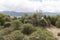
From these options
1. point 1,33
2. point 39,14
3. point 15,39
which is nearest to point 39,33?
point 15,39

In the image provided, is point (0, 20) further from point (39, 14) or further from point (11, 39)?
point (11, 39)

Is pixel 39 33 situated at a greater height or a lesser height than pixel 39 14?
greater

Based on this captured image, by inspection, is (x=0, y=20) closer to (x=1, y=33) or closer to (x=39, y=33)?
(x=1, y=33)

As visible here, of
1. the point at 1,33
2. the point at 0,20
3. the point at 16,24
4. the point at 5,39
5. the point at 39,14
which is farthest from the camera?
the point at 39,14

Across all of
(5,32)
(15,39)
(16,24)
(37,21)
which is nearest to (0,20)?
(37,21)

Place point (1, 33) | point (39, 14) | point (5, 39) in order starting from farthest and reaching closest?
point (39, 14) → point (1, 33) → point (5, 39)

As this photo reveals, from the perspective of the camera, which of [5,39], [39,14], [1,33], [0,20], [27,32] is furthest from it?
[39,14]

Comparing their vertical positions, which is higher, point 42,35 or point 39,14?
point 42,35

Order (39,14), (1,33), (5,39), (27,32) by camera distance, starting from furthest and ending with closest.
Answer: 1. (39,14)
2. (27,32)
3. (1,33)
4. (5,39)

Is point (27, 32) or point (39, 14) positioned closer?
point (27, 32)
